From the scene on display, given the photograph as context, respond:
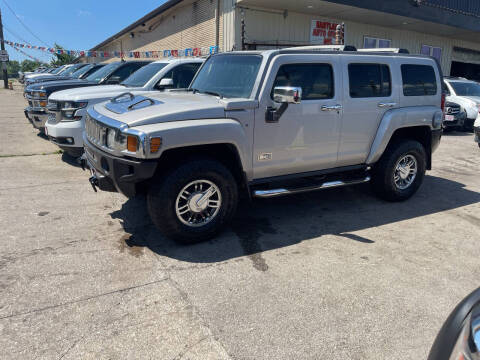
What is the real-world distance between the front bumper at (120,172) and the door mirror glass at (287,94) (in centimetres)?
148

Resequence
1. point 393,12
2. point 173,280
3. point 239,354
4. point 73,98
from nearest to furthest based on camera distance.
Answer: point 239,354
point 173,280
point 73,98
point 393,12

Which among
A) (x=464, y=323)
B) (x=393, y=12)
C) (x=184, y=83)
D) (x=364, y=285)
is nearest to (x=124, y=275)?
(x=364, y=285)

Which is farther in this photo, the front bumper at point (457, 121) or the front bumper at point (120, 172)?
the front bumper at point (457, 121)

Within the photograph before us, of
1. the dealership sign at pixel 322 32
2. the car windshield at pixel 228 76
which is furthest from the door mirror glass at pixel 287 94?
the dealership sign at pixel 322 32

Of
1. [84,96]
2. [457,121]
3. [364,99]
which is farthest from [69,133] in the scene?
[457,121]

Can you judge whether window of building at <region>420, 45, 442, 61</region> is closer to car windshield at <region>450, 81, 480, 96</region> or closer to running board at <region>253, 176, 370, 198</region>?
car windshield at <region>450, 81, 480, 96</region>

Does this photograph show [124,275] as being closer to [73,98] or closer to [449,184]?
[73,98]

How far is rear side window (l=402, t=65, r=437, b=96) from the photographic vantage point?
5.38m

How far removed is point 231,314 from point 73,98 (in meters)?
5.16

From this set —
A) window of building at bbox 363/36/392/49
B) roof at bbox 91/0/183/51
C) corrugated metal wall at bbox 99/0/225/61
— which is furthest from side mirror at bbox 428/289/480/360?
window of building at bbox 363/36/392/49

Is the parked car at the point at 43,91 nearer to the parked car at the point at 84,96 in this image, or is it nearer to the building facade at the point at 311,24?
the parked car at the point at 84,96

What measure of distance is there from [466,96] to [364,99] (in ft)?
33.2

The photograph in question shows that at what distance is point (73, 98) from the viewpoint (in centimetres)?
654

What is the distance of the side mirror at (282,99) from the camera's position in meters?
3.85
